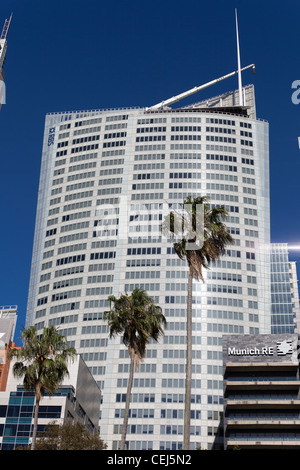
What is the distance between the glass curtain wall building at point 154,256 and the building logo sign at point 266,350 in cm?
3794

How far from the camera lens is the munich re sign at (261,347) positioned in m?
122

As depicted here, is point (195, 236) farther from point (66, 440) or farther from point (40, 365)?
point (66, 440)

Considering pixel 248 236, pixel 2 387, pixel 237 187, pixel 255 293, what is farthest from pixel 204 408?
pixel 2 387

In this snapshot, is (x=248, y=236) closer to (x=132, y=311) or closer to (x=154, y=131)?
(x=154, y=131)

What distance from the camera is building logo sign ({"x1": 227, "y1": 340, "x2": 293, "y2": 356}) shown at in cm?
12281

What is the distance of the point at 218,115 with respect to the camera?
198 m

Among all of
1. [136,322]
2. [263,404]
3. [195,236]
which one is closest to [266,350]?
[263,404]

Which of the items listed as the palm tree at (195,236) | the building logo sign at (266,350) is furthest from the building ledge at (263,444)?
the palm tree at (195,236)

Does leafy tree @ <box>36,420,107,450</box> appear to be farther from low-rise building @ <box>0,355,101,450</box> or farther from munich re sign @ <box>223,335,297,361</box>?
munich re sign @ <box>223,335,297,361</box>

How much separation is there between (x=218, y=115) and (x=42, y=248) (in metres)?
71.0

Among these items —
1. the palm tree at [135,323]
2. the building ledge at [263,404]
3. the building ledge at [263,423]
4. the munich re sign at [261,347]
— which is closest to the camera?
the palm tree at [135,323]

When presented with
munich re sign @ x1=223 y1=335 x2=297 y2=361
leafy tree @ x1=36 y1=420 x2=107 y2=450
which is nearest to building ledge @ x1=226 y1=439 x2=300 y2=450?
munich re sign @ x1=223 y1=335 x2=297 y2=361

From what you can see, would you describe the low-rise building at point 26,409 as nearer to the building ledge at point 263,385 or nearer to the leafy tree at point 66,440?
the leafy tree at point 66,440

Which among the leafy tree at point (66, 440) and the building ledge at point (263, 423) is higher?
the building ledge at point (263, 423)
